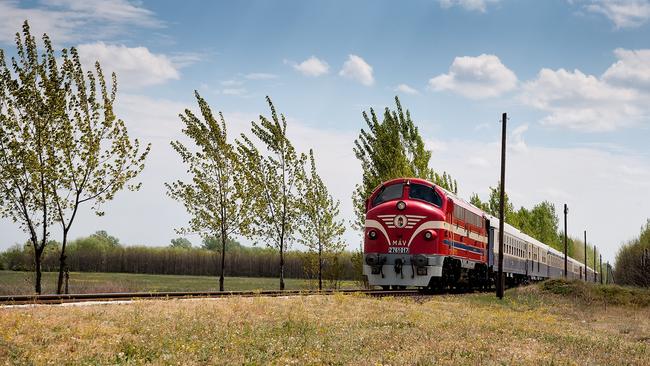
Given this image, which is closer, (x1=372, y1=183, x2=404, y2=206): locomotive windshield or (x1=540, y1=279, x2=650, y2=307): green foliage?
(x1=372, y1=183, x2=404, y2=206): locomotive windshield

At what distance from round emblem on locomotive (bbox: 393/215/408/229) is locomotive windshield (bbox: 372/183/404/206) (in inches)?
52.8

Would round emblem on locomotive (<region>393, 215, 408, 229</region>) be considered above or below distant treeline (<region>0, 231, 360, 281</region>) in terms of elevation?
above

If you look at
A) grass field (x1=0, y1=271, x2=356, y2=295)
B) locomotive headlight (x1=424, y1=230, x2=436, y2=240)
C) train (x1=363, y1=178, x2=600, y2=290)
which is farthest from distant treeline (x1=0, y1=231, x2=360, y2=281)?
locomotive headlight (x1=424, y1=230, x2=436, y2=240)

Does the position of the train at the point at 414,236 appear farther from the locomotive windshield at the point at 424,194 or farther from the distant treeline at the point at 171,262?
the distant treeline at the point at 171,262

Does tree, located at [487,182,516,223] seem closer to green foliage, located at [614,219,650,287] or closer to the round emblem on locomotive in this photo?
green foliage, located at [614,219,650,287]

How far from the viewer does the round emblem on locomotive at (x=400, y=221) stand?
99.3 ft

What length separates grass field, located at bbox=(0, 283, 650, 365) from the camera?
13625mm

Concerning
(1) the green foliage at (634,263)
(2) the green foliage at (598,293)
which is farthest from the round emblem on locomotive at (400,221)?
(1) the green foliage at (634,263)

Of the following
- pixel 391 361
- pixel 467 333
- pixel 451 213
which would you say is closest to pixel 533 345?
pixel 467 333

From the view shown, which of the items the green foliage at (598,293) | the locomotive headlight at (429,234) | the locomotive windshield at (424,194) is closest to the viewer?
the locomotive headlight at (429,234)

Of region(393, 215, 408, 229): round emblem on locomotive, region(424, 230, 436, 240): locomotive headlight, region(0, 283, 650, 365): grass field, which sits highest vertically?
region(393, 215, 408, 229): round emblem on locomotive

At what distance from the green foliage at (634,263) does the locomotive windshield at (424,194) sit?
4002 cm

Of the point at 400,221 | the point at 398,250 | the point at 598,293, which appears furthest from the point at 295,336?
the point at 598,293

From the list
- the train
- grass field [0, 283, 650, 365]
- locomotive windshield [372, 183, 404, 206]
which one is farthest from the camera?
locomotive windshield [372, 183, 404, 206]
